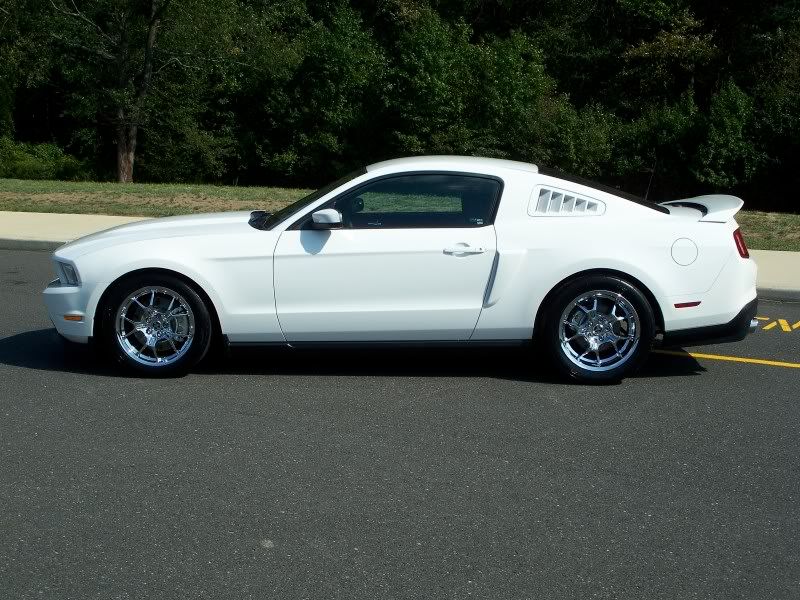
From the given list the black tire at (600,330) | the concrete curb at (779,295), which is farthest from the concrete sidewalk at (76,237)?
the black tire at (600,330)

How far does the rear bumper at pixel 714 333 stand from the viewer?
760 centimetres

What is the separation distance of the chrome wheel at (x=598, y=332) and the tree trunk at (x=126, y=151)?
110 feet

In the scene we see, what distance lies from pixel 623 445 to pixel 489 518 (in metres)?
1.40

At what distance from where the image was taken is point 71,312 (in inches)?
295

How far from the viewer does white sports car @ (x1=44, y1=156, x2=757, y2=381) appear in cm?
741

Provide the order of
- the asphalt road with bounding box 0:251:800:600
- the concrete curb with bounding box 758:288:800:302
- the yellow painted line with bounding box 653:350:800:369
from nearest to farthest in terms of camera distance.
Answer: the asphalt road with bounding box 0:251:800:600 → the yellow painted line with bounding box 653:350:800:369 → the concrete curb with bounding box 758:288:800:302

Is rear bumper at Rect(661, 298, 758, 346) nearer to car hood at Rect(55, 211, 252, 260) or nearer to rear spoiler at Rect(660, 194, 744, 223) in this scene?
rear spoiler at Rect(660, 194, 744, 223)

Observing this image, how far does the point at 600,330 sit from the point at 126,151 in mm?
34381

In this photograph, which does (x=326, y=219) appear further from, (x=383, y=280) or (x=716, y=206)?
(x=716, y=206)

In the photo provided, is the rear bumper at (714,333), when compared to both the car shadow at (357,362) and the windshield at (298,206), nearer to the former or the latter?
the car shadow at (357,362)

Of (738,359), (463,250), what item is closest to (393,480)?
(463,250)

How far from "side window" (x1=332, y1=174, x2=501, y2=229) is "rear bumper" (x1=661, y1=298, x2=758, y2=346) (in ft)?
4.81

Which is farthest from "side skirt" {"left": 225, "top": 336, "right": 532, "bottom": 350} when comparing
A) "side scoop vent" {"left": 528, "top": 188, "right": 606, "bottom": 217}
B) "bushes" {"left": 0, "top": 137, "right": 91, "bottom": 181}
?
"bushes" {"left": 0, "top": 137, "right": 91, "bottom": 181}

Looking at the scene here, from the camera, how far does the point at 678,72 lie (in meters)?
40.4
